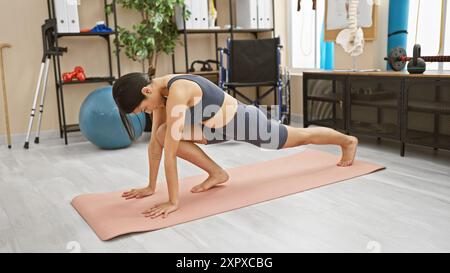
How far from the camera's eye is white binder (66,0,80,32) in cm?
387

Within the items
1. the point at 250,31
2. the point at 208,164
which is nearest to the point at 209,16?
the point at 250,31

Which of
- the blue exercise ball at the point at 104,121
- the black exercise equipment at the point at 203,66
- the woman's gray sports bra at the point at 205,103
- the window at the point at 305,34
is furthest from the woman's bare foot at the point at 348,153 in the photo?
the black exercise equipment at the point at 203,66

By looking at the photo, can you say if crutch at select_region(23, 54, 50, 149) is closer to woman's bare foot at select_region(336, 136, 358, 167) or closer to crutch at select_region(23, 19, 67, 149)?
crutch at select_region(23, 19, 67, 149)

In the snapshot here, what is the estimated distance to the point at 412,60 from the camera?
298 cm

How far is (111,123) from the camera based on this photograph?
3463 mm

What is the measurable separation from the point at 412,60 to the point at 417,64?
53 millimetres

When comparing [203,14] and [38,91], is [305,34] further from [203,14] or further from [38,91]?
[38,91]

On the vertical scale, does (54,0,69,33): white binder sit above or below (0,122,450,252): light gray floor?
above

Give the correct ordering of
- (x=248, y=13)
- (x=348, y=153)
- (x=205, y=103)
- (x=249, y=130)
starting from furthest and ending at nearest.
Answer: (x=248, y=13)
(x=348, y=153)
(x=249, y=130)
(x=205, y=103)

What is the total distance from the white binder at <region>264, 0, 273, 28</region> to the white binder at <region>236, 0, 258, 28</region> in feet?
0.41

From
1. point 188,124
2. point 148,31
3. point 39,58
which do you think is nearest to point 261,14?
point 148,31

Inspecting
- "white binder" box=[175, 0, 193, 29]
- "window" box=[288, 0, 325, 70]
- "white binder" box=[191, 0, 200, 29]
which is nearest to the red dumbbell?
"white binder" box=[175, 0, 193, 29]

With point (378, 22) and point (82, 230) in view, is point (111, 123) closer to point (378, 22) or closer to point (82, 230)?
point (82, 230)

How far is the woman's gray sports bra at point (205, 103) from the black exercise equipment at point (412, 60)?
59.6 inches
